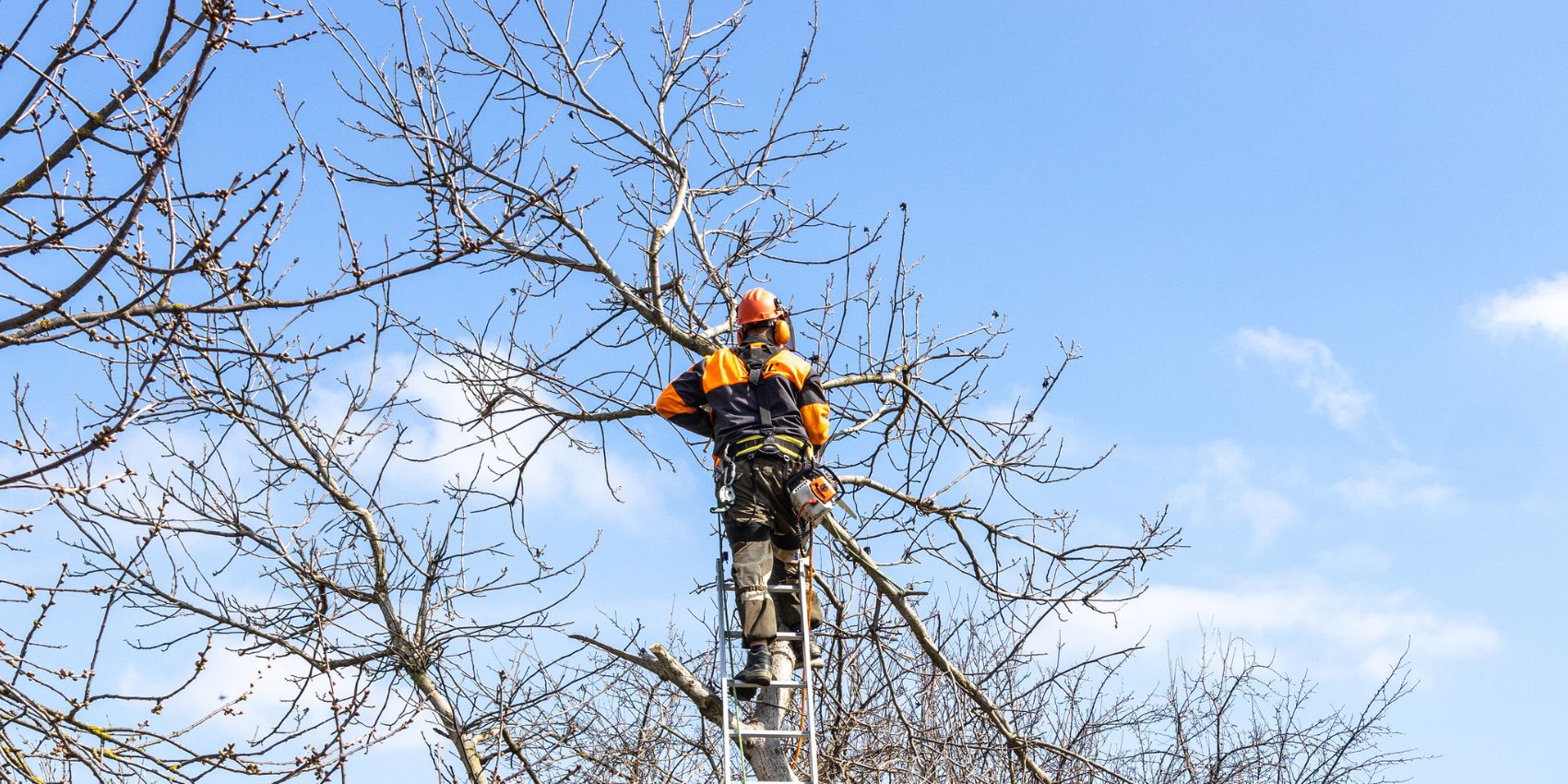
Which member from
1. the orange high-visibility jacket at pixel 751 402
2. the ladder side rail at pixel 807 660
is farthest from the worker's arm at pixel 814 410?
the ladder side rail at pixel 807 660

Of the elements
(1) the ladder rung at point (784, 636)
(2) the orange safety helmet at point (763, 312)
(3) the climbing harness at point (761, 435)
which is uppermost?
(2) the orange safety helmet at point (763, 312)

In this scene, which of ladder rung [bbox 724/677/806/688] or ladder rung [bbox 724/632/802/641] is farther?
ladder rung [bbox 724/632/802/641]

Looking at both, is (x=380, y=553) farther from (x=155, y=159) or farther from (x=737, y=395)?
(x=155, y=159)

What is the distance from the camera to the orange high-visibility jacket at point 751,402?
263 inches

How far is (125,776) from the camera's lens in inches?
170

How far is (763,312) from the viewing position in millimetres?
6969

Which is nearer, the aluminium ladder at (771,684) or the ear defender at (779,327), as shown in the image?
the aluminium ladder at (771,684)

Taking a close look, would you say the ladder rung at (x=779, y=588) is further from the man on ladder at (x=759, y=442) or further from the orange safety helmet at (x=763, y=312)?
the orange safety helmet at (x=763, y=312)

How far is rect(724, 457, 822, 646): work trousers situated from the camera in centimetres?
638

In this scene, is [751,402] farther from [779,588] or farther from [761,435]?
[779,588]

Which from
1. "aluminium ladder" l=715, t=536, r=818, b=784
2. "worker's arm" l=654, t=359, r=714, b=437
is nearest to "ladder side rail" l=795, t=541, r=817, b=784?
"aluminium ladder" l=715, t=536, r=818, b=784

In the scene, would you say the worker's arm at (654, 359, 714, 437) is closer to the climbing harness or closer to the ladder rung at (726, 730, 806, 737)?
the climbing harness

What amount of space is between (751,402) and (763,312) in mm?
533

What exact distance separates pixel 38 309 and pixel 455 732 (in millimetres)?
4803
